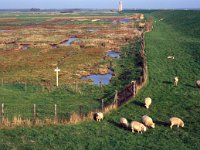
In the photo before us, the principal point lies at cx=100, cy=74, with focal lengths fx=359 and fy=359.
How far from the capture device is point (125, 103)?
85.9 ft

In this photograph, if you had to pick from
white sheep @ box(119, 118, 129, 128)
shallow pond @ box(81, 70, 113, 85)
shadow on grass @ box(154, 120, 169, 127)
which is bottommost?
shallow pond @ box(81, 70, 113, 85)

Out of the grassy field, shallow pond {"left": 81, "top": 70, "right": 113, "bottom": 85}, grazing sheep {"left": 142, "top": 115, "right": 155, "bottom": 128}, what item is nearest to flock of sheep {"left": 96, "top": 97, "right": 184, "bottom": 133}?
grazing sheep {"left": 142, "top": 115, "right": 155, "bottom": 128}

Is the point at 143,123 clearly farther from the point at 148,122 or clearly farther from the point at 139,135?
the point at 139,135

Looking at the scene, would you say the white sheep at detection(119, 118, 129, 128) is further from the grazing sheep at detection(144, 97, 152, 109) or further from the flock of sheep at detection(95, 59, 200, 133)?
the grazing sheep at detection(144, 97, 152, 109)

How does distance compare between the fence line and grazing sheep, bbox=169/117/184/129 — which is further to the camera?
grazing sheep, bbox=169/117/184/129

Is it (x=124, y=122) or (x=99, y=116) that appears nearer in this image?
(x=124, y=122)

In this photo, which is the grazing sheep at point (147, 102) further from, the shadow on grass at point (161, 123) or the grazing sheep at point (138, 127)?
the grazing sheep at point (138, 127)

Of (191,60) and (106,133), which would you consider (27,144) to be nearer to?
(106,133)

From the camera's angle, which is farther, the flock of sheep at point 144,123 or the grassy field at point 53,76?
the grassy field at point 53,76

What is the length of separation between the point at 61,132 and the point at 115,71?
69.7 feet

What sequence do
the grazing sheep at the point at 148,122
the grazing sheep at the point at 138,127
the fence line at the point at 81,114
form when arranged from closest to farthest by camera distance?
the grazing sheep at the point at 138,127 → the fence line at the point at 81,114 → the grazing sheep at the point at 148,122

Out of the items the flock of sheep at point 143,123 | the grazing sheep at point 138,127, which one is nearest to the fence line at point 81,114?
the flock of sheep at point 143,123

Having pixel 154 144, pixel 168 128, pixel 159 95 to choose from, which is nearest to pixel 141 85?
pixel 159 95

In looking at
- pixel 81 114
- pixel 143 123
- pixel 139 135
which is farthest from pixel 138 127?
pixel 81 114
